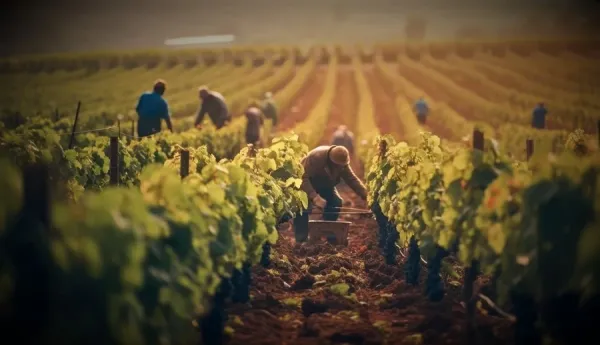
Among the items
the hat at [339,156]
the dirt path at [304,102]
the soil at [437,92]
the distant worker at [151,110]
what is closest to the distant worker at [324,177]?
the hat at [339,156]

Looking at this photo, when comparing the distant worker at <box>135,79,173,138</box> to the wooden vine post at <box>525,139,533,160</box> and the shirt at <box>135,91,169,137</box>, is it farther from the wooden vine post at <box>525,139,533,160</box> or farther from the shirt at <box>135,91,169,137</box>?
the wooden vine post at <box>525,139,533,160</box>

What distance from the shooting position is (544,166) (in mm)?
6219

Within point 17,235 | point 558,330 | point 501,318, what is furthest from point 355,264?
point 17,235

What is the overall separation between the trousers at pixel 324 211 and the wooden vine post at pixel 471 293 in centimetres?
353

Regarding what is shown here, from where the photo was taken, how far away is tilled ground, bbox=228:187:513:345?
788cm

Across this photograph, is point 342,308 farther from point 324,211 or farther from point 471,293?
point 324,211

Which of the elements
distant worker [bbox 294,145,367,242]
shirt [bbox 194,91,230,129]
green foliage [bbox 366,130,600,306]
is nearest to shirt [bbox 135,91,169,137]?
distant worker [bbox 294,145,367,242]

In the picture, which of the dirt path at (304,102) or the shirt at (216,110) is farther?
the dirt path at (304,102)

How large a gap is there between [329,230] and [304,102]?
3786 centimetres

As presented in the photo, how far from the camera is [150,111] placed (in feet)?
47.6

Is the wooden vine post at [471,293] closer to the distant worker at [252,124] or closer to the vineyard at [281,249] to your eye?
the vineyard at [281,249]

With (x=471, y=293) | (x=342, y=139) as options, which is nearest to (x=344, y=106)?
(x=342, y=139)

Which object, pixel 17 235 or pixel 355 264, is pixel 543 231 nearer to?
pixel 17 235

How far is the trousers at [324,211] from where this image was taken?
12.2 m
